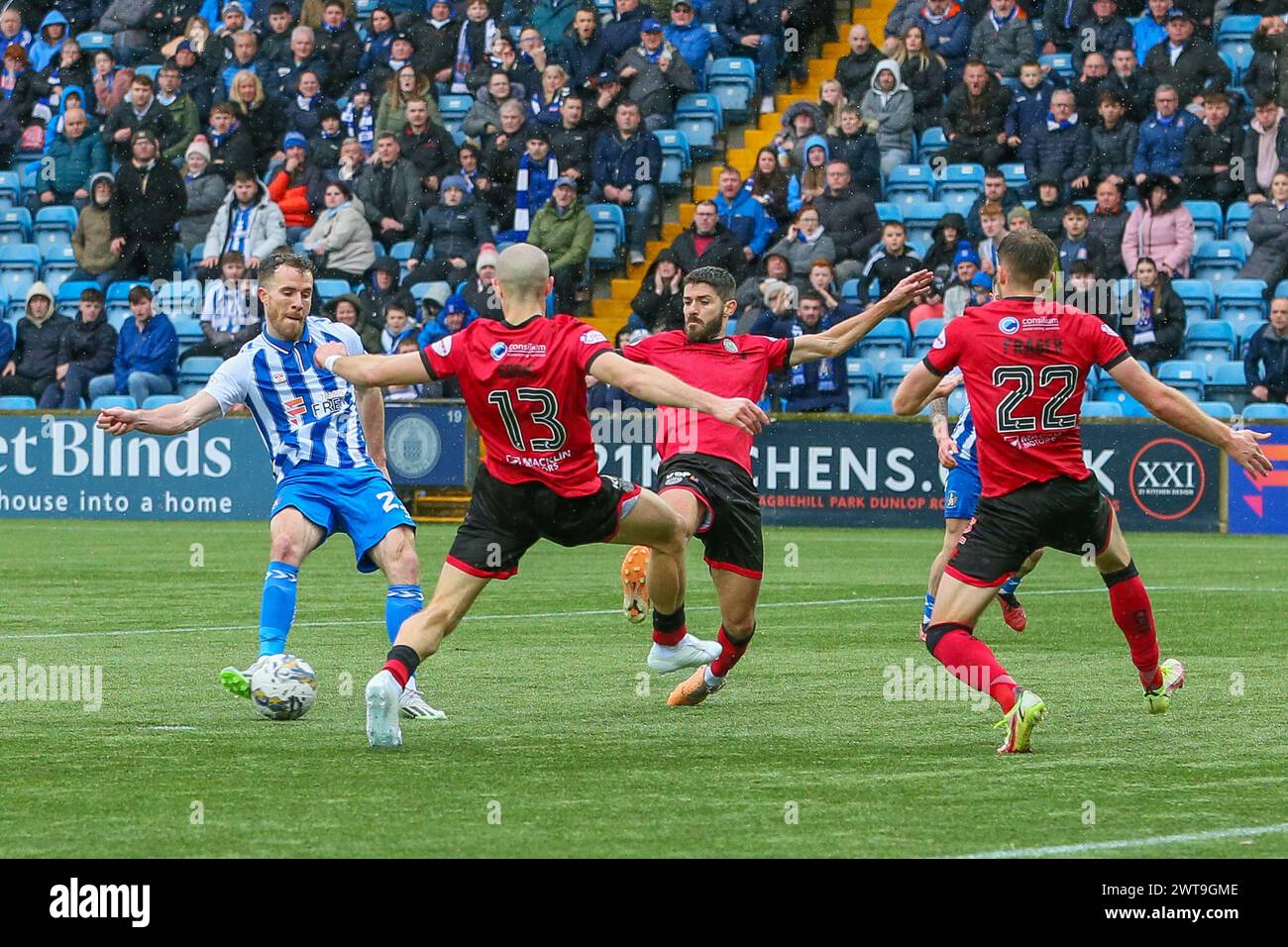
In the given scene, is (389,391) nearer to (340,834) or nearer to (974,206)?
(974,206)

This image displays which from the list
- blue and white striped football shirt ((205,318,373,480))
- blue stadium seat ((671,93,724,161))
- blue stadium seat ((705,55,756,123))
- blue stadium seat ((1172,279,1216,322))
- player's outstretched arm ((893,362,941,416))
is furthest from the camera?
blue stadium seat ((705,55,756,123))

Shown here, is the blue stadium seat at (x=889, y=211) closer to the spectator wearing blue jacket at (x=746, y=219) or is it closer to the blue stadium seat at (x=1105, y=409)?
the spectator wearing blue jacket at (x=746, y=219)

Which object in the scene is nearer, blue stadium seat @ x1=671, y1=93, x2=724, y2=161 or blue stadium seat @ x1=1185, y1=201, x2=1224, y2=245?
blue stadium seat @ x1=1185, y1=201, x2=1224, y2=245

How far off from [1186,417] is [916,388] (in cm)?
105

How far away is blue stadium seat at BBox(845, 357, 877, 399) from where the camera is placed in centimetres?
2312

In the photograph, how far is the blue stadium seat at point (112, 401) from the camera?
79.2 feet

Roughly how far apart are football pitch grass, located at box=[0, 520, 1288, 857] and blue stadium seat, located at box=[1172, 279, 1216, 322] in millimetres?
8010

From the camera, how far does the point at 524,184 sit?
24.4 m

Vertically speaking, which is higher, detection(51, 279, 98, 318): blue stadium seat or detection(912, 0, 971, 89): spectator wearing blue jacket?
detection(912, 0, 971, 89): spectator wearing blue jacket

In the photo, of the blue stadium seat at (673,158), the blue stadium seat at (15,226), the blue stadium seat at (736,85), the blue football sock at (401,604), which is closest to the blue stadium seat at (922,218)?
the blue stadium seat at (673,158)

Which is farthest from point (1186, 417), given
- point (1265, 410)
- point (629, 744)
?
point (1265, 410)

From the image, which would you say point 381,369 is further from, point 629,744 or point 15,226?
point 15,226

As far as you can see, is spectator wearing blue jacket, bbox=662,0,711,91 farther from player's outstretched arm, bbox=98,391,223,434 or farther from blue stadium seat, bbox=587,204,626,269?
player's outstretched arm, bbox=98,391,223,434

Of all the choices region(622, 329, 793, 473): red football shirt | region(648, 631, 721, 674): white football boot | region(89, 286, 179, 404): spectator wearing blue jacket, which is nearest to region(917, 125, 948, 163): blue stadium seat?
region(89, 286, 179, 404): spectator wearing blue jacket
